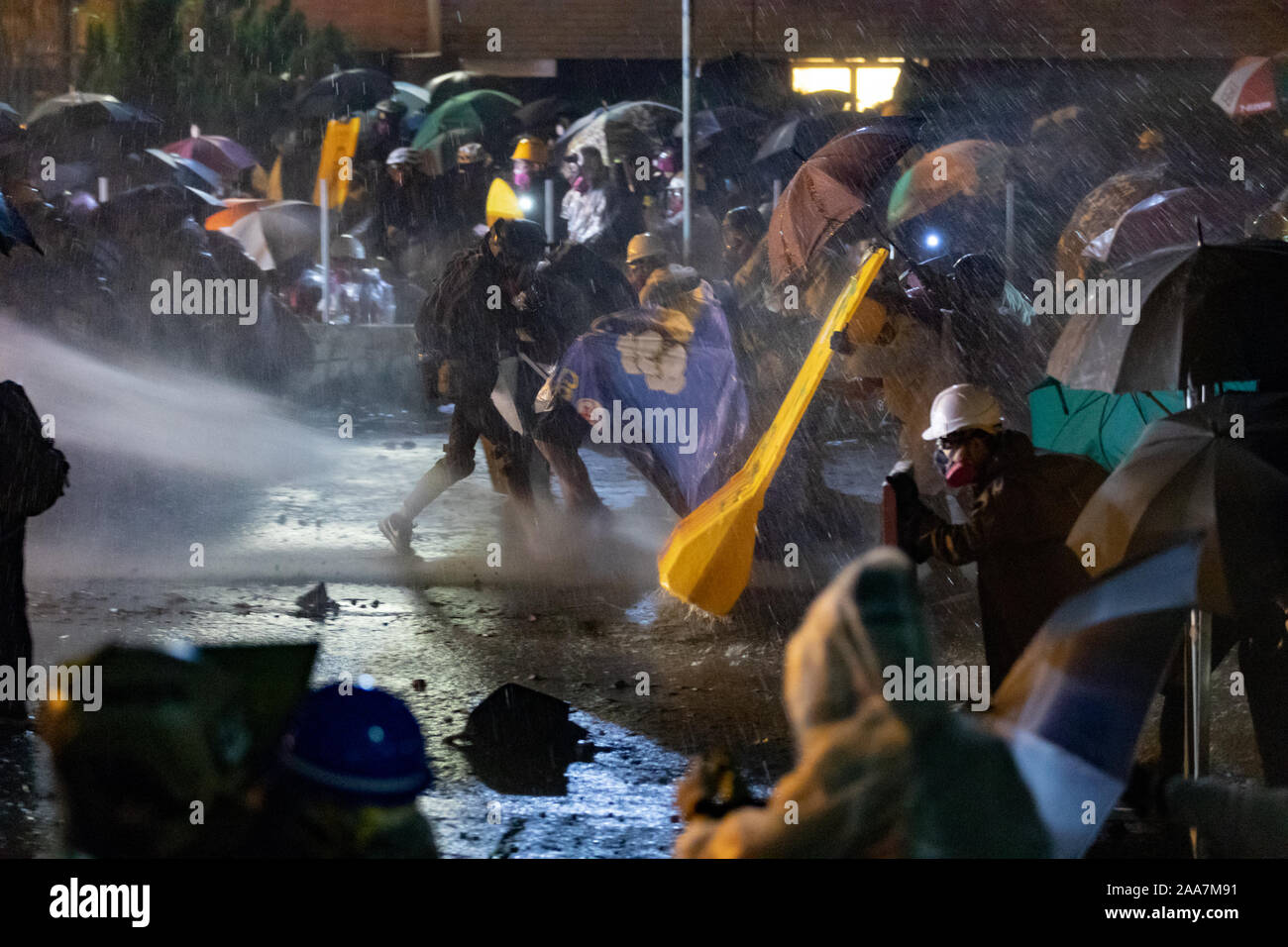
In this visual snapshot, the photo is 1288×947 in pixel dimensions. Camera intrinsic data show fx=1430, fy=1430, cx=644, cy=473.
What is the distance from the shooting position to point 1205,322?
4.32 meters

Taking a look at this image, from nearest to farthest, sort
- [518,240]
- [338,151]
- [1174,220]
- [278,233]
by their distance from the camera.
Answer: [1174,220], [518,240], [278,233], [338,151]

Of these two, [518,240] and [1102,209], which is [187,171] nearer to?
[518,240]

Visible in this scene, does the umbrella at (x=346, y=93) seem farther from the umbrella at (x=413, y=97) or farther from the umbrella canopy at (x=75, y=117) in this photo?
the umbrella canopy at (x=75, y=117)

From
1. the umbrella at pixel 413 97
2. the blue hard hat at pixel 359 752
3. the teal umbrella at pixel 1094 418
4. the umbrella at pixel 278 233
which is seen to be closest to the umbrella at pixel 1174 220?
the teal umbrella at pixel 1094 418

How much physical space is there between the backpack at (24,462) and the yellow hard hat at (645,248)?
4.04m

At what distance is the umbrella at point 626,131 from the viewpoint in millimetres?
12750

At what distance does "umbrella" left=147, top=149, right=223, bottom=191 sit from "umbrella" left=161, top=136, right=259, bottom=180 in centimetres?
66

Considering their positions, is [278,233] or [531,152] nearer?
[278,233]

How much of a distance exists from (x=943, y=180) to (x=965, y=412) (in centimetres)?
602

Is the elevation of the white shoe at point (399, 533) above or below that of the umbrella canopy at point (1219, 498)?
below

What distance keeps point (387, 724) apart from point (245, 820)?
34 centimetres

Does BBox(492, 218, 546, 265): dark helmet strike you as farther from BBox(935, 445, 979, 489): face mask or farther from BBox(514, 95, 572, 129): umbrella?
BBox(514, 95, 572, 129): umbrella

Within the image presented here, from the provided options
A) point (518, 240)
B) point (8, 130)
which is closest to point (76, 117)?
point (8, 130)
